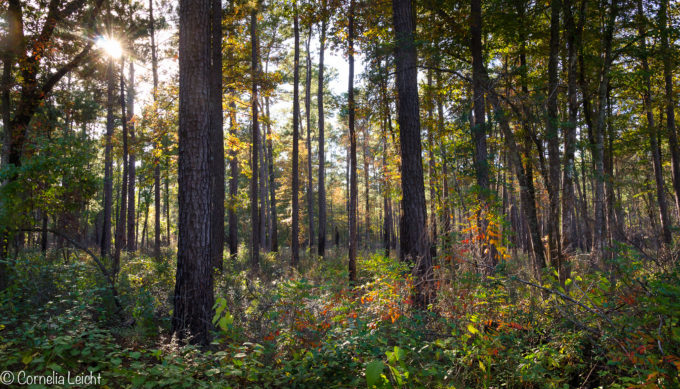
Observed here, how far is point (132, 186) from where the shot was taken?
1636cm

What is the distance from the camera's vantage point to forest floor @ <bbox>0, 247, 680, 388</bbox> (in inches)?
117

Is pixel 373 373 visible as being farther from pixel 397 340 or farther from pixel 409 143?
pixel 409 143

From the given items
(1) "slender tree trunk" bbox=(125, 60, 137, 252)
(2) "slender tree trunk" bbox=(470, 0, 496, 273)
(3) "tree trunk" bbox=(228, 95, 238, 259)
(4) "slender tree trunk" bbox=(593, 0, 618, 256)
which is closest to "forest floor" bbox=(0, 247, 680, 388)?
(2) "slender tree trunk" bbox=(470, 0, 496, 273)

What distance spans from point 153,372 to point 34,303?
491cm

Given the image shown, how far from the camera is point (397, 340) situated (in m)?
4.12

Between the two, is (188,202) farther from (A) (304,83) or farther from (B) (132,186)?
(A) (304,83)

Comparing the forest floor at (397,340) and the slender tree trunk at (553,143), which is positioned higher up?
the slender tree trunk at (553,143)

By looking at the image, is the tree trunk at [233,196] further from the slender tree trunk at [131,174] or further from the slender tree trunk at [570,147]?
the slender tree trunk at [570,147]

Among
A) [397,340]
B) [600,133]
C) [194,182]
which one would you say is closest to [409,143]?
[397,340]

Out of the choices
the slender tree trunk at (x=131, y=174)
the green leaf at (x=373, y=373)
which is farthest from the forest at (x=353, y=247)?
the slender tree trunk at (x=131, y=174)
